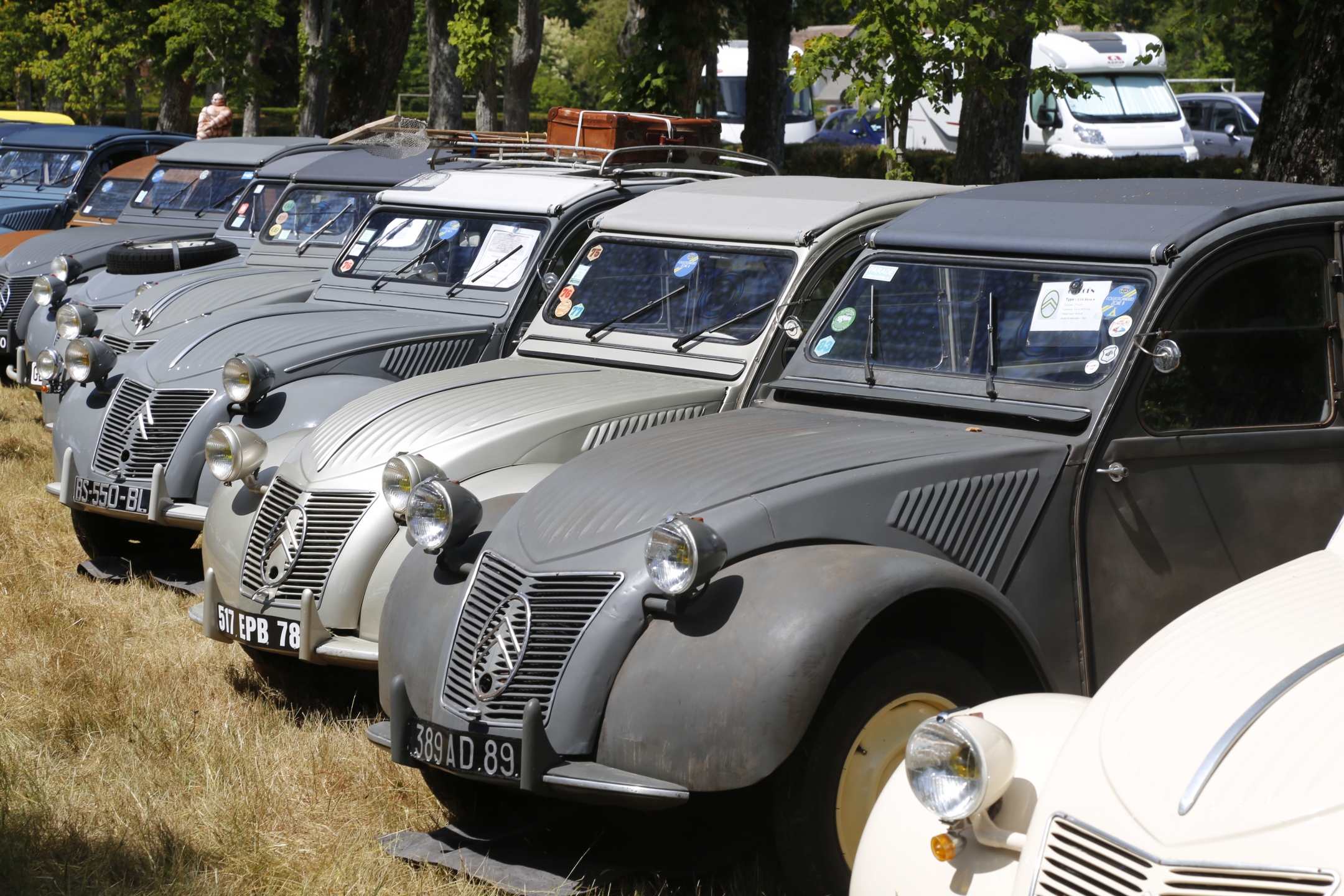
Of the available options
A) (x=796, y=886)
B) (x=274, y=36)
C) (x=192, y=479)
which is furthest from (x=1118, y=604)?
(x=274, y=36)

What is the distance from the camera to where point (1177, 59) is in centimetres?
4516

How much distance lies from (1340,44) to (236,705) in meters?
7.29

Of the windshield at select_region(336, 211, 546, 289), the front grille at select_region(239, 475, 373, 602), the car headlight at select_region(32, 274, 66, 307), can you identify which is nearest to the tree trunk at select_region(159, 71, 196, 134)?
the car headlight at select_region(32, 274, 66, 307)

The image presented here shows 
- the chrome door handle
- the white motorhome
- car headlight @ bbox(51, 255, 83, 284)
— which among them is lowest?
car headlight @ bbox(51, 255, 83, 284)

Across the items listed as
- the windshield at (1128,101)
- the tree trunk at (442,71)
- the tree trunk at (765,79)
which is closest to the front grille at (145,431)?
the tree trunk at (765,79)

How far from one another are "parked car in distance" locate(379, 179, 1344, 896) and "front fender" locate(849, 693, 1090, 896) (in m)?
0.39

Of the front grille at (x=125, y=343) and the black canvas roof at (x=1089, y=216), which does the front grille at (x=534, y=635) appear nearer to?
the black canvas roof at (x=1089, y=216)

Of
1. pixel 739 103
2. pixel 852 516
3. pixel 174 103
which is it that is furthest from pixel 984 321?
pixel 739 103

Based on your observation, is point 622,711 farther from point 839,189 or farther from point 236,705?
point 839,189

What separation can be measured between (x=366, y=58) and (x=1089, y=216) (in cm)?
1489

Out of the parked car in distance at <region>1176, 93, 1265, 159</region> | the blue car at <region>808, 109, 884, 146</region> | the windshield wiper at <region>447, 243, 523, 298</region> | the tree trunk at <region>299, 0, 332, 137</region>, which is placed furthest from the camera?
the blue car at <region>808, 109, 884, 146</region>

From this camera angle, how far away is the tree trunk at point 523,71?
2231 cm

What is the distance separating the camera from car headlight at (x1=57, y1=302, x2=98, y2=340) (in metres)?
9.01

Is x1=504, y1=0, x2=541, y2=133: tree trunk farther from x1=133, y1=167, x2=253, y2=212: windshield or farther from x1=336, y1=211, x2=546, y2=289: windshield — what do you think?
x1=336, y1=211, x2=546, y2=289: windshield
